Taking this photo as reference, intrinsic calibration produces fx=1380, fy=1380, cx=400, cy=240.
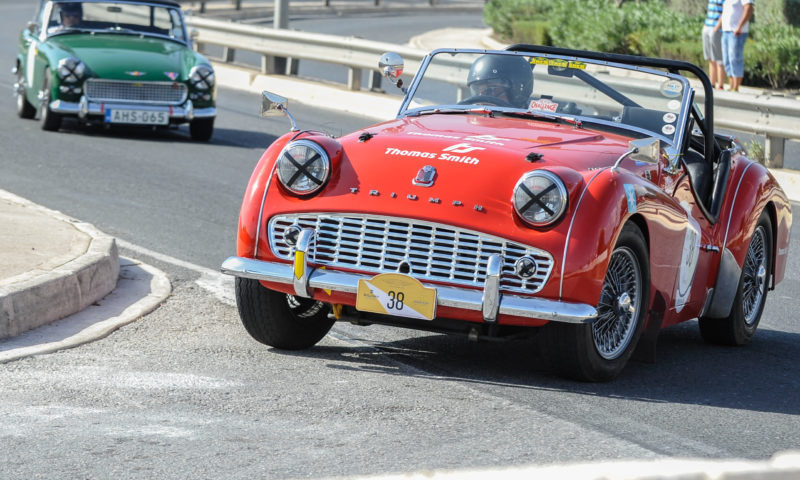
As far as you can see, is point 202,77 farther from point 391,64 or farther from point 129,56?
point 391,64

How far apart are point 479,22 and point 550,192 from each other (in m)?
44.1

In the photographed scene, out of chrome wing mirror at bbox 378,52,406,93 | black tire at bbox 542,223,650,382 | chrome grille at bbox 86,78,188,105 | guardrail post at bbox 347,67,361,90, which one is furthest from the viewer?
guardrail post at bbox 347,67,361,90

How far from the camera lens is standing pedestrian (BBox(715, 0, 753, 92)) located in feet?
60.7

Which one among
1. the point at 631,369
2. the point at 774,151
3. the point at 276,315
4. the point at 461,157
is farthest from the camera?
the point at 774,151

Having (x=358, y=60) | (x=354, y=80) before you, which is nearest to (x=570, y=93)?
(x=358, y=60)

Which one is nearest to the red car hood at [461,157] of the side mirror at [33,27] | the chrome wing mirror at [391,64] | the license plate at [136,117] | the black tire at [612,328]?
the black tire at [612,328]

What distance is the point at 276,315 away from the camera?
20.3 ft

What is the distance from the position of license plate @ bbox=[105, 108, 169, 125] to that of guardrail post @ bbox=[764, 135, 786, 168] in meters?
6.19

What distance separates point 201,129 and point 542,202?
31.7 ft

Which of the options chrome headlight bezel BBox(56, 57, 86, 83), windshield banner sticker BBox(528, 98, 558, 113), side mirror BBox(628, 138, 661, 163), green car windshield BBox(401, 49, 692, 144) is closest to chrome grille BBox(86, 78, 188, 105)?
chrome headlight bezel BBox(56, 57, 86, 83)

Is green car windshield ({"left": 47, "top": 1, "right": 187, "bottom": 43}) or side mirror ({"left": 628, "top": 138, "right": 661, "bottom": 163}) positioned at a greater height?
side mirror ({"left": 628, "top": 138, "right": 661, "bottom": 163})

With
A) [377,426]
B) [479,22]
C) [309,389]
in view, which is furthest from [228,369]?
[479,22]

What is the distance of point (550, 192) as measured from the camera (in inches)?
222

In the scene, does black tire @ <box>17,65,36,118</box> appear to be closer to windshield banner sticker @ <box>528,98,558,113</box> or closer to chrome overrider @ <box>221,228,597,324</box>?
windshield banner sticker @ <box>528,98,558,113</box>
